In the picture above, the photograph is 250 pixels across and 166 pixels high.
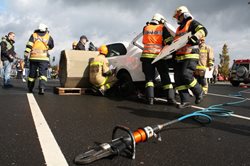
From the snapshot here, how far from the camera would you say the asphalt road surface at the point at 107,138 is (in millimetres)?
2539

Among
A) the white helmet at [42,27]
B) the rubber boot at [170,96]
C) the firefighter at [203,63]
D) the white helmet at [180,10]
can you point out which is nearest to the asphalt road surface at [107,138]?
the rubber boot at [170,96]

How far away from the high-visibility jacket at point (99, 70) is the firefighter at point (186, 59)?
7.98 ft

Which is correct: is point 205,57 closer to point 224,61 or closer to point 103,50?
point 103,50

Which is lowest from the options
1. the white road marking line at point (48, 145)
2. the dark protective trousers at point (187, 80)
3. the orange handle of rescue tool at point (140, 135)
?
the white road marking line at point (48, 145)

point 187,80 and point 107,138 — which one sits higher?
point 187,80

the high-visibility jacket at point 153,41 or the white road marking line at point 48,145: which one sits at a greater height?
the high-visibility jacket at point 153,41

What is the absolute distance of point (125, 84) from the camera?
730 cm

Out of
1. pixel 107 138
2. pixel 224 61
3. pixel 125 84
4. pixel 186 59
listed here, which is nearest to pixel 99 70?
pixel 125 84

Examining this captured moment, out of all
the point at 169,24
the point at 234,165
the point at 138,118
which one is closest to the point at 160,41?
the point at 169,24

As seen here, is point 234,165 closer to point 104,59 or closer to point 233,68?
point 104,59

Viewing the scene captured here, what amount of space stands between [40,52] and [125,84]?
259cm

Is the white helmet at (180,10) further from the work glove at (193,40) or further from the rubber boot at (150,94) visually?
the rubber boot at (150,94)

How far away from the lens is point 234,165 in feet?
8.14

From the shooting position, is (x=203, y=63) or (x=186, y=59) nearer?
(x=186, y=59)
